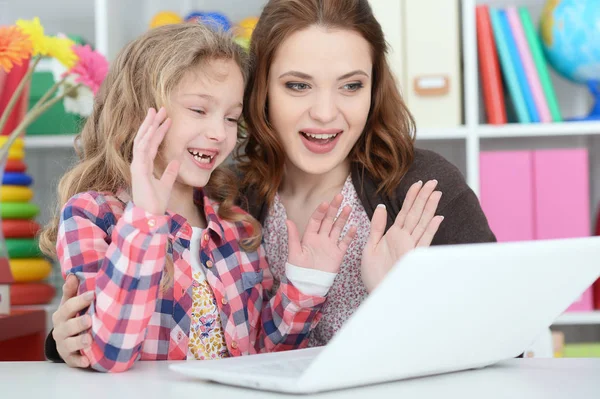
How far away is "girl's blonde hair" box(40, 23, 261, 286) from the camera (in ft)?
4.15

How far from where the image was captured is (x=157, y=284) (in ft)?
3.28

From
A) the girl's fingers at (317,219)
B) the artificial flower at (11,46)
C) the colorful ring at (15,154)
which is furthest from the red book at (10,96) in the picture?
the girl's fingers at (317,219)

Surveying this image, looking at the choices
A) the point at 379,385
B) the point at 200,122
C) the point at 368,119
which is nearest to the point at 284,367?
the point at 379,385

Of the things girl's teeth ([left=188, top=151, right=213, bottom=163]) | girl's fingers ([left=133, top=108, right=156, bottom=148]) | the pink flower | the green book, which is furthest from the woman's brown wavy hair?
the green book

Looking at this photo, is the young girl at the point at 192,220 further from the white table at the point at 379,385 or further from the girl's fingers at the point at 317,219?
the white table at the point at 379,385

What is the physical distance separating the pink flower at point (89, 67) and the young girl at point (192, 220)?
0.33 meters

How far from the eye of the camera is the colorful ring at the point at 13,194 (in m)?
1.97

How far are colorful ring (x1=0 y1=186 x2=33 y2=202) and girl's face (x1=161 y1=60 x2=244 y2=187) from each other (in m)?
0.86

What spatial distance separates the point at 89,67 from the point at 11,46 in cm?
24

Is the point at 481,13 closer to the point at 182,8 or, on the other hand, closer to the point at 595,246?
the point at 182,8

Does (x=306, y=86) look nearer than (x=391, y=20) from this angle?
Yes

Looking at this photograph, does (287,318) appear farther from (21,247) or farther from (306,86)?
(21,247)

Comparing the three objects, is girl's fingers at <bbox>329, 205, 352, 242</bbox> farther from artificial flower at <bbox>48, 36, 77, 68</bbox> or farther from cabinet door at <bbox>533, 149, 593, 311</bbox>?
cabinet door at <bbox>533, 149, 593, 311</bbox>

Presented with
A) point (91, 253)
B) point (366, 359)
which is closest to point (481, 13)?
point (91, 253)
